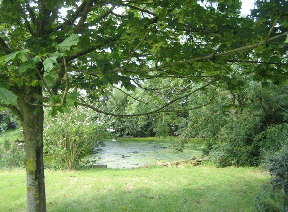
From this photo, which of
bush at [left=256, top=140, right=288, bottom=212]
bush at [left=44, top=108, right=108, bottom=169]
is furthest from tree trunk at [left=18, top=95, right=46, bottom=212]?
bush at [left=44, top=108, right=108, bottom=169]

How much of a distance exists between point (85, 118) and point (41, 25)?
6.51 meters

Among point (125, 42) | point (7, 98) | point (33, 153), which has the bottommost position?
point (33, 153)

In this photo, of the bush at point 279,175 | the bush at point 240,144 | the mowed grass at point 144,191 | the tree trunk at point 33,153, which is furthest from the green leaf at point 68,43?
the bush at point 240,144

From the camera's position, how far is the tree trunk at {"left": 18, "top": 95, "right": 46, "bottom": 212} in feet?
11.2

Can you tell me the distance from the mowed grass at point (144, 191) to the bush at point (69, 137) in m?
1.40

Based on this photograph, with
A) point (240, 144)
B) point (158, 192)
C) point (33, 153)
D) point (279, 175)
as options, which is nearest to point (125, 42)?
point (33, 153)

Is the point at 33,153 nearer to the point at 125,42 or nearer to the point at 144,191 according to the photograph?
the point at 125,42

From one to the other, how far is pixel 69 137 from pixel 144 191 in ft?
13.2

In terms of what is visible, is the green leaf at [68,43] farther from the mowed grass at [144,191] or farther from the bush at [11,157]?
the bush at [11,157]

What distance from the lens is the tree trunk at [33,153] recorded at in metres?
3.40

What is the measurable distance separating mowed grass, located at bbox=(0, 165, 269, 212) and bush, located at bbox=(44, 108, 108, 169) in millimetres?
1403

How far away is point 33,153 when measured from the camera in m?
3.43

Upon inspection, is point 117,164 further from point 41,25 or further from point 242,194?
point 41,25

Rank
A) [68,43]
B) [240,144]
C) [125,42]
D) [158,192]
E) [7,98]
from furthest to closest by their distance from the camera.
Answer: [240,144]
[158,192]
[125,42]
[68,43]
[7,98]
